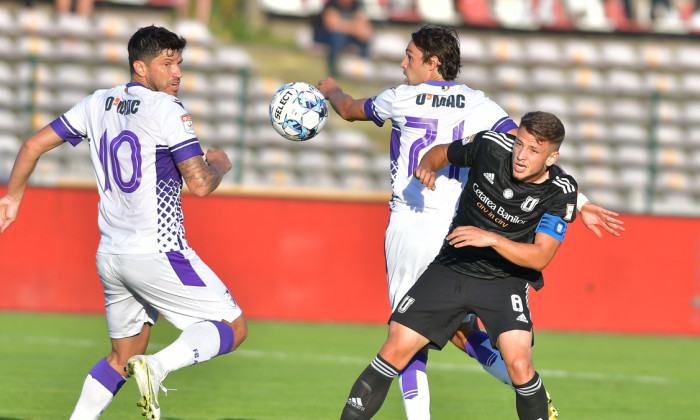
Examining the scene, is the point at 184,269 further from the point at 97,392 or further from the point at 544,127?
the point at 544,127

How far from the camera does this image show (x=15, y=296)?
11.9 meters

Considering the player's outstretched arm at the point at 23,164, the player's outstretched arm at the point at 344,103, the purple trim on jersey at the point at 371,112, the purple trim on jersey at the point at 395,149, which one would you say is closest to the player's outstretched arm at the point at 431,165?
the purple trim on jersey at the point at 395,149

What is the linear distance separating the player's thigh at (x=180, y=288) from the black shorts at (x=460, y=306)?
0.93 meters

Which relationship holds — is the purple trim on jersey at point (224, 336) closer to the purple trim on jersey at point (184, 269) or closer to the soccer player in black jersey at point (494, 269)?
the purple trim on jersey at point (184, 269)

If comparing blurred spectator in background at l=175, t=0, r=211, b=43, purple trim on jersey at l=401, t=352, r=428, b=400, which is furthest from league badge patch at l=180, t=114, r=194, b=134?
blurred spectator in background at l=175, t=0, r=211, b=43

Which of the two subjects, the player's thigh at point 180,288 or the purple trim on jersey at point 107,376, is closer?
the player's thigh at point 180,288

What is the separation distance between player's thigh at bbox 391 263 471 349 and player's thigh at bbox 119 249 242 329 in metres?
0.90

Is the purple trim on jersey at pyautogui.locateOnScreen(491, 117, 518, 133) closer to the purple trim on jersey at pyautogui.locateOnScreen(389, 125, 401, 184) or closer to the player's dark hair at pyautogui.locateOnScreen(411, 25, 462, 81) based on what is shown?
the player's dark hair at pyautogui.locateOnScreen(411, 25, 462, 81)

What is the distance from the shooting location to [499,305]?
5.37 m

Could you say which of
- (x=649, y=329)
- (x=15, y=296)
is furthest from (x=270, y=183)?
(x=649, y=329)

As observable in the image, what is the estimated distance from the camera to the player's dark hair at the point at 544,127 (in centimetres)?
512

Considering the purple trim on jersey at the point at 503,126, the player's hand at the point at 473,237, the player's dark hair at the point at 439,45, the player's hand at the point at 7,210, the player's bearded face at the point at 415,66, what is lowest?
the player's hand at the point at 7,210

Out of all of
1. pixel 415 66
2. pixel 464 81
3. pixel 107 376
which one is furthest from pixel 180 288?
pixel 464 81

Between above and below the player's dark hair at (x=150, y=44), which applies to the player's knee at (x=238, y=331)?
below
